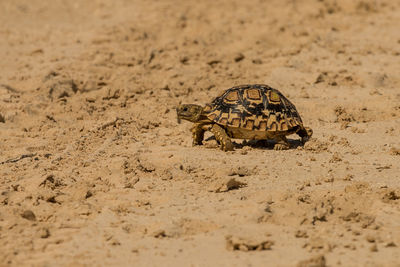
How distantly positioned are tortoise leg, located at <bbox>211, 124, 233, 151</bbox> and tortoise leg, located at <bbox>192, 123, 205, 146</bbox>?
0.57 ft

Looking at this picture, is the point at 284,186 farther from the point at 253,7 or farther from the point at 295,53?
the point at 253,7

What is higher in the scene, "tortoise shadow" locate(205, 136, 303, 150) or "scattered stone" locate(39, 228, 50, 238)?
"tortoise shadow" locate(205, 136, 303, 150)

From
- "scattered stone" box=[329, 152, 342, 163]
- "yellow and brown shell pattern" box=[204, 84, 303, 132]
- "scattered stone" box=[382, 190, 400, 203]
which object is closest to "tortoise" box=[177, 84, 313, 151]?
"yellow and brown shell pattern" box=[204, 84, 303, 132]

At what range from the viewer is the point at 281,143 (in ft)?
23.3

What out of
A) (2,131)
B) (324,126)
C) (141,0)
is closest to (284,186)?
(324,126)

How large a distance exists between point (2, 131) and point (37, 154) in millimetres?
934

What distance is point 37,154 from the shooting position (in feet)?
22.8

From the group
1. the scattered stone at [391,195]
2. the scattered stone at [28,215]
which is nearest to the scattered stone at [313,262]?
the scattered stone at [391,195]

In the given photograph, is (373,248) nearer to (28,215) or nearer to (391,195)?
(391,195)

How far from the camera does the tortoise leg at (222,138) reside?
6.91m

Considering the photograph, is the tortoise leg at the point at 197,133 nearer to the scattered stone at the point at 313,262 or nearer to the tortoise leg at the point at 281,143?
the tortoise leg at the point at 281,143

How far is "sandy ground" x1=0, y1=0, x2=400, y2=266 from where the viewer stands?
4.92 meters

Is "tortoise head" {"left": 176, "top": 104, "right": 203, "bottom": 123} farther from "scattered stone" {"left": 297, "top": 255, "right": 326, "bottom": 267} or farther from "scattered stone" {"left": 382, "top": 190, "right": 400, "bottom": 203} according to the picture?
"scattered stone" {"left": 297, "top": 255, "right": 326, "bottom": 267}

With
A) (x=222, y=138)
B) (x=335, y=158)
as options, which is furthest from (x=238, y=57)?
(x=335, y=158)
